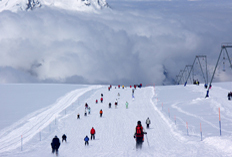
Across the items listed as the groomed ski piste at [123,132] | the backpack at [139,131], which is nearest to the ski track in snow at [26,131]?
the groomed ski piste at [123,132]

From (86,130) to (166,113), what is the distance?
1230 cm

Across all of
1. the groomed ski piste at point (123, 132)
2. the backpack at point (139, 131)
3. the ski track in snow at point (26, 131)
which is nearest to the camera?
the backpack at point (139, 131)

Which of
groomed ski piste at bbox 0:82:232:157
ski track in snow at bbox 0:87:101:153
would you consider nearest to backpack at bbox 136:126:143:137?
groomed ski piste at bbox 0:82:232:157

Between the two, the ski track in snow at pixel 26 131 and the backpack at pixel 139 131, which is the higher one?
the backpack at pixel 139 131

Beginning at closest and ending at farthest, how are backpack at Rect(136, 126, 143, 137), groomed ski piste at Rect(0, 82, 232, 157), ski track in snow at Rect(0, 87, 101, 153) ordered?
backpack at Rect(136, 126, 143, 137) → groomed ski piste at Rect(0, 82, 232, 157) → ski track in snow at Rect(0, 87, 101, 153)

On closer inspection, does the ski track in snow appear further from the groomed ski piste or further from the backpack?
the backpack

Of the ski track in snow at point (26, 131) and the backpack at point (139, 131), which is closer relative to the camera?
the backpack at point (139, 131)

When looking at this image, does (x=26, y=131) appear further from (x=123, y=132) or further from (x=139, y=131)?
(x=139, y=131)

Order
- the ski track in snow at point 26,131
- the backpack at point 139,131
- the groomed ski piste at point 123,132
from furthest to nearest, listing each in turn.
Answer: the ski track in snow at point 26,131 → the groomed ski piste at point 123,132 → the backpack at point 139,131

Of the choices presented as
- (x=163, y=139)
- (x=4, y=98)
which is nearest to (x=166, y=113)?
(x=163, y=139)

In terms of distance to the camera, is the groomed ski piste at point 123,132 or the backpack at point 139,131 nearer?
the backpack at point 139,131

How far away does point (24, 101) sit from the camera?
224 feet

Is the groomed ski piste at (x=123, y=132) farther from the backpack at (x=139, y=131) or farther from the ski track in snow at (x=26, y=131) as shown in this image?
the backpack at (x=139, y=131)

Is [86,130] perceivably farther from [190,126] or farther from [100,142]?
[190,126]
